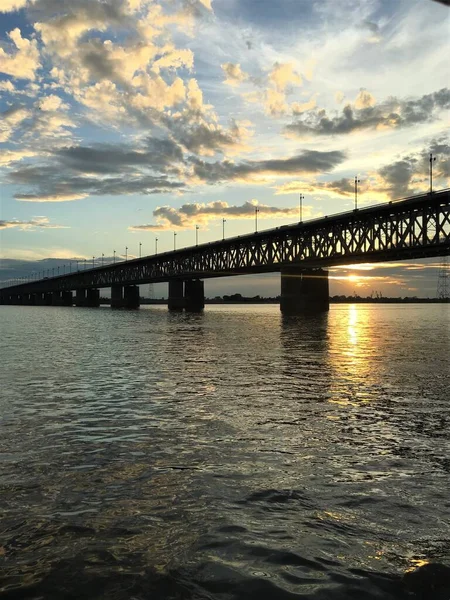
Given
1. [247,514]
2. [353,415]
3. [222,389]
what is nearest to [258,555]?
[247,514]

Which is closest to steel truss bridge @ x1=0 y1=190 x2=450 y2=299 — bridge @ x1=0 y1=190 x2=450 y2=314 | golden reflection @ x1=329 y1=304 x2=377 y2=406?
bridge @ x1=0 y1=190 x2=450 y2=314

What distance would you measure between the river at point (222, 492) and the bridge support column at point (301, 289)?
99440 millimetres

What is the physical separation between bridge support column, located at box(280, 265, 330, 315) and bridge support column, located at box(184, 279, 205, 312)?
164ft

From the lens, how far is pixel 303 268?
4695 inches

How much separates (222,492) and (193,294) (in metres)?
159

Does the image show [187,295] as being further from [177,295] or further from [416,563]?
[416,563]

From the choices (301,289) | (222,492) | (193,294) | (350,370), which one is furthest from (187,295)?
(222,492)

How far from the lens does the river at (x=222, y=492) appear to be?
6016mm

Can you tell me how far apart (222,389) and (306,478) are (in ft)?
33.6

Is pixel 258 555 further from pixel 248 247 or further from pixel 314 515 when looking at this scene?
pixel 248 247

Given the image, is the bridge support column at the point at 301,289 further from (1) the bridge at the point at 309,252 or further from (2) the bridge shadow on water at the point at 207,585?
(2) the bridge shadow on water at the point at 207,585

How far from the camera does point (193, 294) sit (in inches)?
6580

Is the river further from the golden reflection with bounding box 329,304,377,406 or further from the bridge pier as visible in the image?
the bridge pier

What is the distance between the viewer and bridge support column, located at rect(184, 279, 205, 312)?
6565 inches
